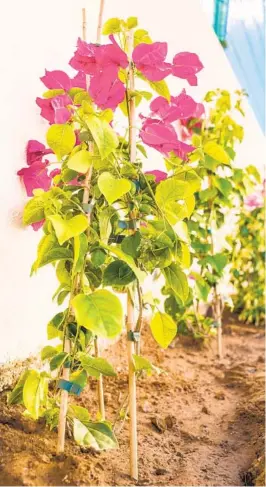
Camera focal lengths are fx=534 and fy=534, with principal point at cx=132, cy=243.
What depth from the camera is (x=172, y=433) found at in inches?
59.0

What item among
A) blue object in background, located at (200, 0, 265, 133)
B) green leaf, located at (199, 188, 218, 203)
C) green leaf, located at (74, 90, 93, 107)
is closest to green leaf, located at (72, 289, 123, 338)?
green leaf, located at (74, 90, 93, 107)

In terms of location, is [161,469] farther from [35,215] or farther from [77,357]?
[35,215]

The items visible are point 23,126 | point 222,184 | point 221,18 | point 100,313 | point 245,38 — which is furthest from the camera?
point 245,38

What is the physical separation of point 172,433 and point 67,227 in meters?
0.78

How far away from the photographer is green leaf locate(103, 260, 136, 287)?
3.65 feet

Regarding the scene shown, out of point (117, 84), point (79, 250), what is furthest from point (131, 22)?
point (79, 250)

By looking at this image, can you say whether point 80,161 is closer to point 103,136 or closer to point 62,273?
point 103,136

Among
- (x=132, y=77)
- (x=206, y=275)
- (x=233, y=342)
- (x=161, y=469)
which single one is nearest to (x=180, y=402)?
(x=161, y=469)

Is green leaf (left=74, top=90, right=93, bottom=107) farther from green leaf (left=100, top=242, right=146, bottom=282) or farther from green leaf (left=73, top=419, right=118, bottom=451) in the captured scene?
green leaf (left=73, top=419, right=118, bottom=451)

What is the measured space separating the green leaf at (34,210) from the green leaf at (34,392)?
33cm

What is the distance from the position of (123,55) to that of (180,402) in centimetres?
110

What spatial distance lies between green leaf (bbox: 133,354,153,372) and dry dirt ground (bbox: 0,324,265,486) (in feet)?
0.71

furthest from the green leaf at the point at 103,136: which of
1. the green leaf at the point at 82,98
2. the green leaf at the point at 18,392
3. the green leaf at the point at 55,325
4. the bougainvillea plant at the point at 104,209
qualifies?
the green leaf at the point at 18,392

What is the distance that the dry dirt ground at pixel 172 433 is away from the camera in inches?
45.3
